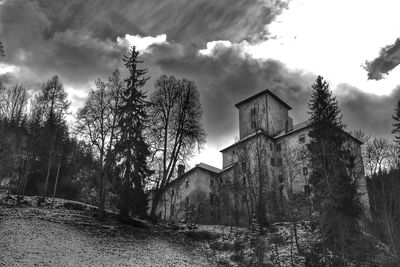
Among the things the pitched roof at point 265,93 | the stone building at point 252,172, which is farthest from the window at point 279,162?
the pitched roof at point 265,93

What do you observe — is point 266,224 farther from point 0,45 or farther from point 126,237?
point 0,45

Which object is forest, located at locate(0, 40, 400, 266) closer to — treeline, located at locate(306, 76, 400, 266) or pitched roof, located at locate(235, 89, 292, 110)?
treeline, located at locate(306, 76, 400, 266)

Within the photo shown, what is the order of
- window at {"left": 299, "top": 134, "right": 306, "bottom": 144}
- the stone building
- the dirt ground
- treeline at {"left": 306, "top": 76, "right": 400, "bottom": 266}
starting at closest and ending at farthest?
the dirt ground → treeline at {"left": 306, "top": 76, "right": 400, "bottom": 266} → the stone building → window at {"left": 299, "top": 134, "right": 306, "bottom": 144}

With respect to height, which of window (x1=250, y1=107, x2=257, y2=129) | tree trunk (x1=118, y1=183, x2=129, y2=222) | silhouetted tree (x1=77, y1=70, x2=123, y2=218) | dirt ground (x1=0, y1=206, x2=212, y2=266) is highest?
window (x1=250, y1=107, x2=257, y2=129)

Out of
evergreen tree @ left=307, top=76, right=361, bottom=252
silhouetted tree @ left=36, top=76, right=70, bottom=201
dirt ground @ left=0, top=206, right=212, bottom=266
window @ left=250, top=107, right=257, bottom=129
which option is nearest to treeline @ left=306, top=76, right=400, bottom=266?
evergreen tree @ left=307, top=76, right=361, bottom=252

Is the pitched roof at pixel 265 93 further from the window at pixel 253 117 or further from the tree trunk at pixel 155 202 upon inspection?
the tree trunk at pixel 155 202

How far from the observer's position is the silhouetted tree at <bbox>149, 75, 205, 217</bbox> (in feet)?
122

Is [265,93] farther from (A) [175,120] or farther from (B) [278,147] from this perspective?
(A) [175,120]

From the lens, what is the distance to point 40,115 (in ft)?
136

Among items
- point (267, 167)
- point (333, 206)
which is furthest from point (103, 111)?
point (267, 167)

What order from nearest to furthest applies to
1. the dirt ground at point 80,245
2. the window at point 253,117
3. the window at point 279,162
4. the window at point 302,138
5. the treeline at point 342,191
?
the dirt ground at point 80,245 → the treeline at point 342,191 → the window at point 302,138 → the window at point 279,162 → the window at point 253,117

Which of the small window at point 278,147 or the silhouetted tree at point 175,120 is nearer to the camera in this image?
the silhouetted tree at point 175,120

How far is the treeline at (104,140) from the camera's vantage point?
98.2 ft

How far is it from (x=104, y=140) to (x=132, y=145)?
383 cm
